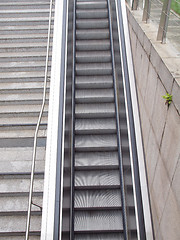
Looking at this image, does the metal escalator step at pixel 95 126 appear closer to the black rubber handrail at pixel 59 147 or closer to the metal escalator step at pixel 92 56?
the black rubber handrail at pixel 59 147

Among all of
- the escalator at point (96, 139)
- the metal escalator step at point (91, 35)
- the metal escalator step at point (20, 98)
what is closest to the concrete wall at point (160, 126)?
the escalator at point (96, 139)

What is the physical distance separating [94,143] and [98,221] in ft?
4.52

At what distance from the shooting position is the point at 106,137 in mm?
4426

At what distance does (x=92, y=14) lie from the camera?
563 cm

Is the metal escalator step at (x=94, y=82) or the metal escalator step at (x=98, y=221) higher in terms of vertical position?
the metal escalator step at (x=94, y=82)

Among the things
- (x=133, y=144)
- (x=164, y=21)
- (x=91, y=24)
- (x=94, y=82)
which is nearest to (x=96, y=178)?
(x=133, y=144)

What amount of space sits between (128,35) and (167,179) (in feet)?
9.28

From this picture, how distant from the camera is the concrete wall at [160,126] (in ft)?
7.47

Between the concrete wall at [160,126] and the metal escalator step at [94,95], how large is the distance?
113 cm

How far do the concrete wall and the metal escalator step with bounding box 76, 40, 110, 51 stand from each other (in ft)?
5.38

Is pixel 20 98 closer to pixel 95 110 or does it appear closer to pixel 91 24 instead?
pixel 95 110

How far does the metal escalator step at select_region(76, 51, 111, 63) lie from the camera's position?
16.8 feet

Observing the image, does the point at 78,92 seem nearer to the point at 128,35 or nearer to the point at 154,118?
the point at 128,35

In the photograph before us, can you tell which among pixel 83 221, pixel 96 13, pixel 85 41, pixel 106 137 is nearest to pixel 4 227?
pixel 83 221
